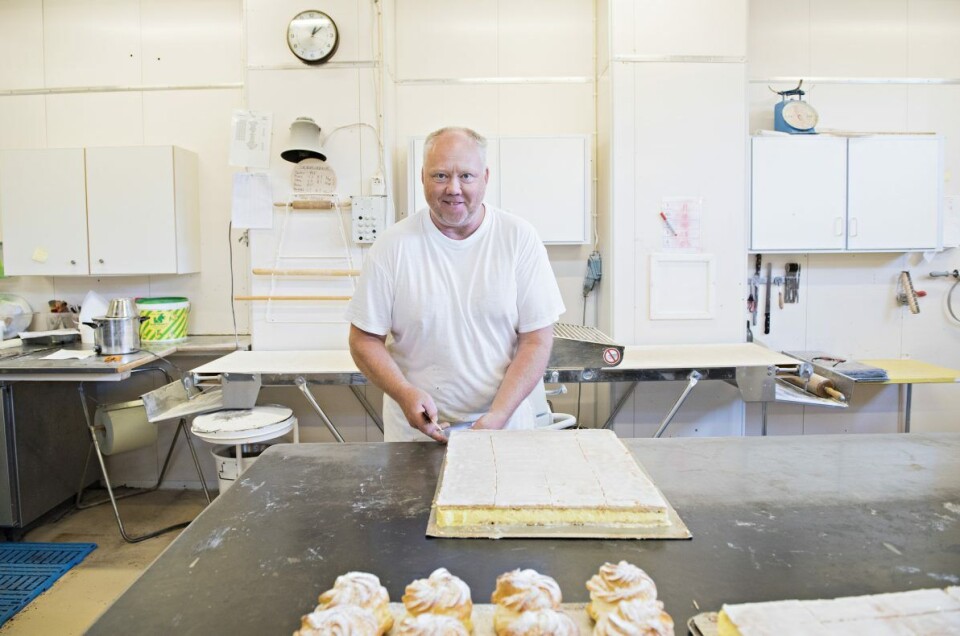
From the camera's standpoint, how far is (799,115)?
3170 millimetres

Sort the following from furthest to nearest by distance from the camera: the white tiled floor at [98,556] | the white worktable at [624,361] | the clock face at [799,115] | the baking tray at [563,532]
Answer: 1. the clock face at [799,115]
2. the white worktable at [624,361]
3. the white tiled floor at [98,556]
4. the baking tray at [563,532]

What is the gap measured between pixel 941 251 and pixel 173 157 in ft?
14.7

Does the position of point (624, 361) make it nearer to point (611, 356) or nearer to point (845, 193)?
point (611, 356)

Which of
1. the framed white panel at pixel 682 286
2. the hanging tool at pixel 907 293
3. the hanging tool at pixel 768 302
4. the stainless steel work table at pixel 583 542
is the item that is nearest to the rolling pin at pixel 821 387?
the framed white panel at pixel 682 286

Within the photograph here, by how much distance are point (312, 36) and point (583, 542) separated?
2.91m

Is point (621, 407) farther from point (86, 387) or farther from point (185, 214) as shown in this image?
point (86, 387)

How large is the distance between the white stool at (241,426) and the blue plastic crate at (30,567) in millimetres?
891

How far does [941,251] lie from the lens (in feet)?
11.3

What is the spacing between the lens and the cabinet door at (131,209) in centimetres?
320

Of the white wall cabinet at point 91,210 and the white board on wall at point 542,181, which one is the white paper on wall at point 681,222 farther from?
the white wall cabinet at point 91,210

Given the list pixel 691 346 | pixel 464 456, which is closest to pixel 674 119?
pixel 691 346

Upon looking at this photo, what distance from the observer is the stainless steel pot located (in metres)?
2.96

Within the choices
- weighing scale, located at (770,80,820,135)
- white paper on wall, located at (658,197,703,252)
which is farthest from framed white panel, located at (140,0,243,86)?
weighing scale, located at (770,80,820,135)

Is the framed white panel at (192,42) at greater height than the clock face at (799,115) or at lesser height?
greater
